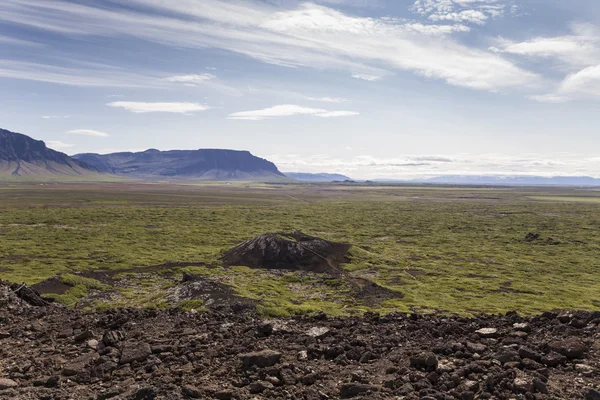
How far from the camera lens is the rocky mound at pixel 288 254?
184 ft

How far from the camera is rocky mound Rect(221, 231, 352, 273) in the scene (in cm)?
5595

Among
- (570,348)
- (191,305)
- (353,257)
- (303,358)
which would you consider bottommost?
(353,257)

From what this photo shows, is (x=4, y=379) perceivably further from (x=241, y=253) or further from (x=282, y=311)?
(x=241, y=253)

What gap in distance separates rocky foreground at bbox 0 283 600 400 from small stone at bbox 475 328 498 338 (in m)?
0.04

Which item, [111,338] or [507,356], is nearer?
[507,356]

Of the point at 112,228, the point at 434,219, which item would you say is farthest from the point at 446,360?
the point at 434,219

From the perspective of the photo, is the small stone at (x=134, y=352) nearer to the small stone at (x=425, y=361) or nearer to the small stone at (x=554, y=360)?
the small stone at (x=425, y=361)

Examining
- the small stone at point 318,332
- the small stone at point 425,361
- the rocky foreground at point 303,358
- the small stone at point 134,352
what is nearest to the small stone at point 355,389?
the rocky foreground at point 303,358

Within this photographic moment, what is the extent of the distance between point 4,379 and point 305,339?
11.8 metres

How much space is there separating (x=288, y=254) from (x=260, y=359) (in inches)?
1656

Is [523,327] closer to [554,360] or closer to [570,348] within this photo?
[570,348]

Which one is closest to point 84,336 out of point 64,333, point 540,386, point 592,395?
point 64,333

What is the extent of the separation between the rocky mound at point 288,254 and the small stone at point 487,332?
36450mm

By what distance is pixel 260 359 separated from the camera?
15.5m
